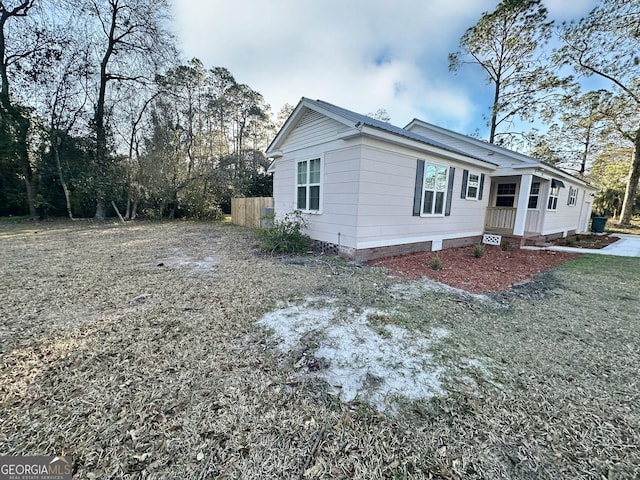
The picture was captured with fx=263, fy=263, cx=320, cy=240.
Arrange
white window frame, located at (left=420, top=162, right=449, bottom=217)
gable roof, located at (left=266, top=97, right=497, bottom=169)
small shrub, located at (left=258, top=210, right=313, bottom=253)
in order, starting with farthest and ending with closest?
1. white window frame, located at (left=420, top=162, right=449, bottom=217)
2. small shrub, located at (left=258, top=210, right=313, bottom=253)
3. gable roof, located at (left=266, top=97, right=497, bottom=169)

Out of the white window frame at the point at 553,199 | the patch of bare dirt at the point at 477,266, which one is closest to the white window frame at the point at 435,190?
the patch of bare dirt at the point at 477,266

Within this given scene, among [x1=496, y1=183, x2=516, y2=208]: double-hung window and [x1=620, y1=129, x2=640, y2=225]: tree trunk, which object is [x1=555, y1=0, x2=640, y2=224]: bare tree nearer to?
[x1=620, y1=129, x2=640, y2=225]: tree trunk

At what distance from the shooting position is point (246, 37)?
9.61 meters

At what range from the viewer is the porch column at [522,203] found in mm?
9445

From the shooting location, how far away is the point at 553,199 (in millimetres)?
11594

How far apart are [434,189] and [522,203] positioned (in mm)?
4281

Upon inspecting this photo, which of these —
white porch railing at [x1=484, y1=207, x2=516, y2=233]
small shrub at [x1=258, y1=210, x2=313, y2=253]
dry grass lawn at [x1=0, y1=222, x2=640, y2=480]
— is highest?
white porch railing at [x1=484, y1=207, x2=516, y2=233]

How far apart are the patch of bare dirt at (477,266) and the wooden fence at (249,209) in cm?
813

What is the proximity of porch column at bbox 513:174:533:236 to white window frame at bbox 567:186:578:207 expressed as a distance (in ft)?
Answer: 20.4

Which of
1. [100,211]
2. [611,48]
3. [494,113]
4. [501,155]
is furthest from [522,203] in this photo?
[100,211]

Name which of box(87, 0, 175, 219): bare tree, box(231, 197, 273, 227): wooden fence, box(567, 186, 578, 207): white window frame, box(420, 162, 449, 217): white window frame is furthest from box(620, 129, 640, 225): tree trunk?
box(87, 0, 175, 219): bare tree

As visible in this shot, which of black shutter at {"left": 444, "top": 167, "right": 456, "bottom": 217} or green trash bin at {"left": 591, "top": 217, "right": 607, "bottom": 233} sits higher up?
black shutter at {"left": 444, "top": 167, "right": 456, "bottom": 217}

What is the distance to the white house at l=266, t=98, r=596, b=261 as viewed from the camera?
20.9ft

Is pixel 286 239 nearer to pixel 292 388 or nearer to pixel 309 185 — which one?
pixel 309 185
